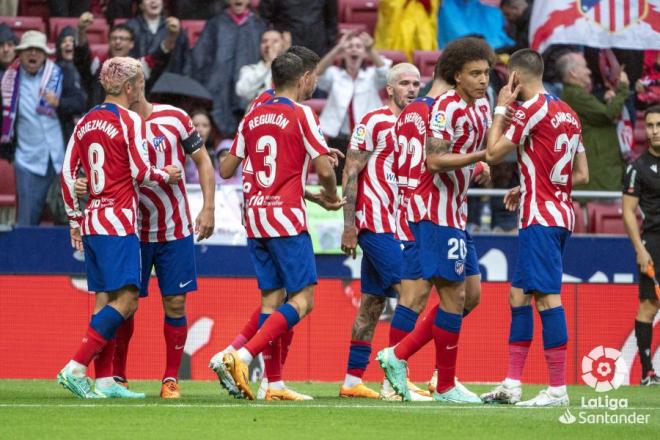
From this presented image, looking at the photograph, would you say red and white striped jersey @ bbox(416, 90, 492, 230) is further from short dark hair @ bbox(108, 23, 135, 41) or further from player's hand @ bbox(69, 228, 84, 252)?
short dark hair @ bbox(108, 23, 135, 41)

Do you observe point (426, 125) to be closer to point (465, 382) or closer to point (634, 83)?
point (465, 382)

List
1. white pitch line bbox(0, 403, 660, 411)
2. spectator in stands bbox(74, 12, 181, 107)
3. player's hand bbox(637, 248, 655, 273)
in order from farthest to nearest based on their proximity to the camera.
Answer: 1. spectator in stands bbox(74, 12, 181, 107)
2. player's hand bbox(637, 248, 655, 273)
3. white pitch line bbox(0, 403, 660, 411)

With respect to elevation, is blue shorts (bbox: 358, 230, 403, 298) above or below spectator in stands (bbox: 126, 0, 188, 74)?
below

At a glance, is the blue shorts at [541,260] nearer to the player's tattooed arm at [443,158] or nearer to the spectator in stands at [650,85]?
the player's tattooed arm at [443,158]

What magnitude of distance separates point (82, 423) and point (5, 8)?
10.2m

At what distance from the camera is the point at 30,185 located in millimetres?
14977

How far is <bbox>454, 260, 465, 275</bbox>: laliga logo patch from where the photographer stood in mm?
9469

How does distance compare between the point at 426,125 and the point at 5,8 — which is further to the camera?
the point at 5,8

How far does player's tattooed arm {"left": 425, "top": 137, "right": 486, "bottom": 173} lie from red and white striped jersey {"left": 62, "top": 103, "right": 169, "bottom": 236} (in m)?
1.86

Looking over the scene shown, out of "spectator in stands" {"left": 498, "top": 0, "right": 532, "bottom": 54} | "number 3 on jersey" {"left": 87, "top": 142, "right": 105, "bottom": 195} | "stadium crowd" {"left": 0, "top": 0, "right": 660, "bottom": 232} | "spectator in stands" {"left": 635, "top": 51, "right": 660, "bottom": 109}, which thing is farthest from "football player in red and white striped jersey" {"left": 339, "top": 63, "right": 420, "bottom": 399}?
"spectator in stands" {"left": 635, "top": 51, "right": 660, "bottom": 109}

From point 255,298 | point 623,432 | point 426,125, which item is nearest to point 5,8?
point 255,298

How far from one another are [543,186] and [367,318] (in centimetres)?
199

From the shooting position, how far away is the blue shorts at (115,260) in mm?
9727

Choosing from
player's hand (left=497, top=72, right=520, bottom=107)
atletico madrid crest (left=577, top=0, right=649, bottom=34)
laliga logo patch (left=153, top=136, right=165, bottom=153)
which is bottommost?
laliga logo patch (left=153, top=136, right=165, bottom=153)
